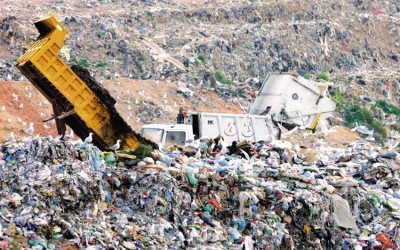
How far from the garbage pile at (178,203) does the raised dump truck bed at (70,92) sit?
3.15 feet

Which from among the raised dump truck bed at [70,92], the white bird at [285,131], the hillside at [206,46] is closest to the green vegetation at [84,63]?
the hillside at [206,46]

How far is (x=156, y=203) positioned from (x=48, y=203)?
1121 millimetres

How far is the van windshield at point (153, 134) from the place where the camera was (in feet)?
36.9

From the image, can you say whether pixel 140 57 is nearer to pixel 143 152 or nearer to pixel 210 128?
pixel 210 128

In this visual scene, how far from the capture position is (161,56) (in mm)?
20203

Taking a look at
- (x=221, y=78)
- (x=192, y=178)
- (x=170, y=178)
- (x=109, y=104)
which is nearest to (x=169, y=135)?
(x=109, y=104)

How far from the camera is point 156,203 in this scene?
27.2 ft

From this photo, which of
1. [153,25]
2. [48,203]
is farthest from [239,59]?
[48,203]

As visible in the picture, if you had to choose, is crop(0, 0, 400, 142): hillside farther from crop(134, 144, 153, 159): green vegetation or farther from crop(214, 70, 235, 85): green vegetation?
crop(134, 144, 153, 159): green vegetation

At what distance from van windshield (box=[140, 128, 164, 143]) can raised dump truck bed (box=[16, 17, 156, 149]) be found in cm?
49

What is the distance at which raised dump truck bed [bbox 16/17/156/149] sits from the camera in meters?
10.2

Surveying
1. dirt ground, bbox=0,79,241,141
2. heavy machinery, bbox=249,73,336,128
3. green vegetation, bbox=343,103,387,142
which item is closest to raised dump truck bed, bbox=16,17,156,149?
dirt ground, bbox=0,79,241,141

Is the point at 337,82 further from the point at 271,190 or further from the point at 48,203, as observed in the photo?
the point at 48,203

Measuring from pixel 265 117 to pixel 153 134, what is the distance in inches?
101
